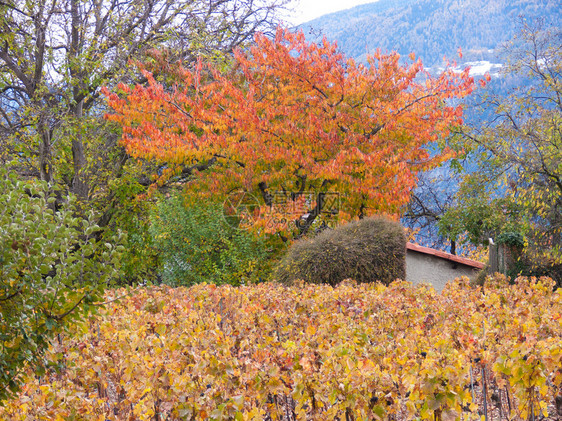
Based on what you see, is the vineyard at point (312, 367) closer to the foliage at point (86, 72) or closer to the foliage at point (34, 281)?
the foliage at point (34, 281)

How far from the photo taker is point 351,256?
769cm

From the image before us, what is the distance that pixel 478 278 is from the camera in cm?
1097

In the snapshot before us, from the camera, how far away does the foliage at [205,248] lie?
914 centimetres

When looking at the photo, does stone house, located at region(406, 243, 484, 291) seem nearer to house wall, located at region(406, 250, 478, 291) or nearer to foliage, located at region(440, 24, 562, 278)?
house wall, located at region(406, 250, 478, 291)

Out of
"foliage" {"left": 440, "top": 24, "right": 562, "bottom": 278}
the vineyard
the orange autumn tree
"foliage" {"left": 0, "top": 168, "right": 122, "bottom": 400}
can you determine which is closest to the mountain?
"foliage" {"left": 440, "top": 24, "right": 562, "bottom": 278}

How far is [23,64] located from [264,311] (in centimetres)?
920

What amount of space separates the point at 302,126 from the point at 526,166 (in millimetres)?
4471

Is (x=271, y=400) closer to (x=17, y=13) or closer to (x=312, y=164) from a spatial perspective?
(x=312, y=164)

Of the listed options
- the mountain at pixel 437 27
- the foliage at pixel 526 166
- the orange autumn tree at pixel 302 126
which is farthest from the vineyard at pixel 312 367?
the mountain at pixel 437 27

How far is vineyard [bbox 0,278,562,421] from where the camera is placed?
231cm

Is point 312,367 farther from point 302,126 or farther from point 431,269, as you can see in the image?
point 431,269

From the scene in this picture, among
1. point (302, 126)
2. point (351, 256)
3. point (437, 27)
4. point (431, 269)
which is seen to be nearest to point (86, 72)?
point (302, 126)

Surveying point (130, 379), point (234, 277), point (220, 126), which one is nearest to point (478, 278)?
point (234, 277)

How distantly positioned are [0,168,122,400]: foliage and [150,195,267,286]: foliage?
661cm
